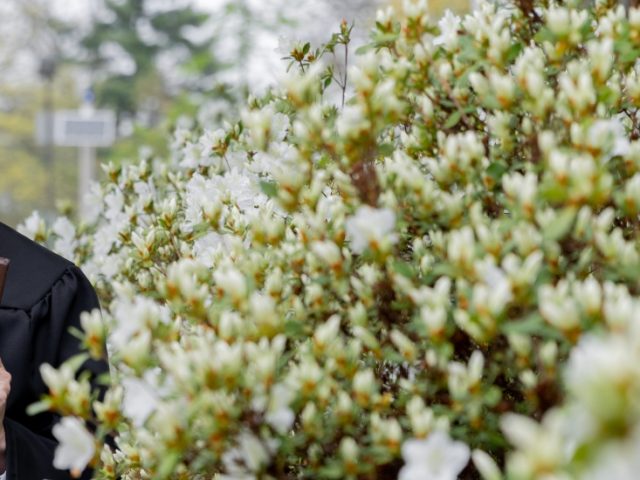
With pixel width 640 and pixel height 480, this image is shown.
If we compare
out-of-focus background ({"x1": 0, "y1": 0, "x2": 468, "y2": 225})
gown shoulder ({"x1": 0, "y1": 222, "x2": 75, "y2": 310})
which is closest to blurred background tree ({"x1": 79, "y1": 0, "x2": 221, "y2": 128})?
out-of-focus background ({"x1": 0, "y1": 0, "x2": 468, "y2": 225})

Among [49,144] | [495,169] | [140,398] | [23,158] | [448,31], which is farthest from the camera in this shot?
[23,158]

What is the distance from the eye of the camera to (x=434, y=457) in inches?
51.9

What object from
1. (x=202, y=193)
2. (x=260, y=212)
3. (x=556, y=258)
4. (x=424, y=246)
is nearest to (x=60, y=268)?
(x=202, y=193)

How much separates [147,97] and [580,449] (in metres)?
33.7

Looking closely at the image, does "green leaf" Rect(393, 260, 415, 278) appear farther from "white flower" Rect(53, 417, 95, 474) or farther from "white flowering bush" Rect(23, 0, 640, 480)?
"white flower" Rect(53, 417, 95, 474)

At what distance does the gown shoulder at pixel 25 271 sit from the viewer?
257 cm

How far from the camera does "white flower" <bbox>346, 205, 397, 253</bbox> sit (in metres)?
1.50

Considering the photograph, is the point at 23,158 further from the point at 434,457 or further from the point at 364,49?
the point at 434,457

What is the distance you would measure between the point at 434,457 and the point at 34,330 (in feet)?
5.11

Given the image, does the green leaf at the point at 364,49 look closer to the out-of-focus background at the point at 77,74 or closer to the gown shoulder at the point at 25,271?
the gown shoulder at the point at 25,271

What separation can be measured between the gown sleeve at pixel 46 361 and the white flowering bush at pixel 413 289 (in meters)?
0.45

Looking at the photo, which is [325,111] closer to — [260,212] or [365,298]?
[260,212]

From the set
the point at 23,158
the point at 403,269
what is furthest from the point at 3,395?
the point at 23,158

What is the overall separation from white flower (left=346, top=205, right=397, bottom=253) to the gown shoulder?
1374 mm
